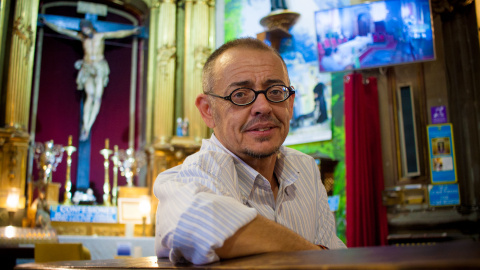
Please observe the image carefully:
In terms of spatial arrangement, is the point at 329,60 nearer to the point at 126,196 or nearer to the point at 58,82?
the point at 126,196

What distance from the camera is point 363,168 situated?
571 centimetres

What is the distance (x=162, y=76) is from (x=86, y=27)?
59.5 inches

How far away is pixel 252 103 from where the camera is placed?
47.7 inches

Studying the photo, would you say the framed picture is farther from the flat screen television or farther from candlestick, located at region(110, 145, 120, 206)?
the flat screen television

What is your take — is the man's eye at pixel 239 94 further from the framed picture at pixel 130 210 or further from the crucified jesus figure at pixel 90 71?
the crucified jesus figure at pixel 90 71

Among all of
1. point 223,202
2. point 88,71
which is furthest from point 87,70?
point 223,202

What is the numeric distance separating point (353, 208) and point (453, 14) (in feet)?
8.82

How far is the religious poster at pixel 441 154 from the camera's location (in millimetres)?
5539

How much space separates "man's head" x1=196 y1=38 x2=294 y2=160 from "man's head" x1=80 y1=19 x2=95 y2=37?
7.27 m

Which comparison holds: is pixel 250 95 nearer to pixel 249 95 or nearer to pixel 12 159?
pixel 249 95

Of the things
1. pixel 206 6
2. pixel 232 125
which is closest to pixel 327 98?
pixel 206 6

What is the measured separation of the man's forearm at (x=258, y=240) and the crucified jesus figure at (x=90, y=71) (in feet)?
24.9

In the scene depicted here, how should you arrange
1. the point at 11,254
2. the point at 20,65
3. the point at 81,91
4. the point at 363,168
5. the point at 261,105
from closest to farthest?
the point at 261,105, the point at 11,254, the point at 363,168, the point at 20,65, the point at 81,91

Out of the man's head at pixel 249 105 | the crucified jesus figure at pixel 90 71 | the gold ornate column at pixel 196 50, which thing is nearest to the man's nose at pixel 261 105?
the man's head at pixel 249 105
